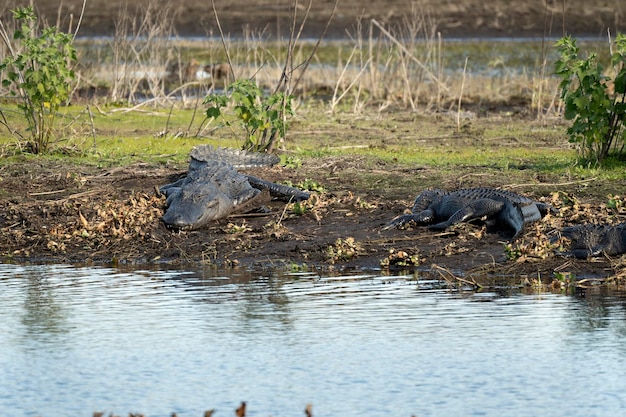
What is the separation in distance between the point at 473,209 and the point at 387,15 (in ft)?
80.2

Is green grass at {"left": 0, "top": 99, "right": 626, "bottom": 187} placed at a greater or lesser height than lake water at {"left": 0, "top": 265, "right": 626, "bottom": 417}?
greater

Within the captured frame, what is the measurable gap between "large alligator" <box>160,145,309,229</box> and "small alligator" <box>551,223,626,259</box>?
274 centimetres

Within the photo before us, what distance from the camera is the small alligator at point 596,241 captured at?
752cm

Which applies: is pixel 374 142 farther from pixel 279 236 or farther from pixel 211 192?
pixel 279 236

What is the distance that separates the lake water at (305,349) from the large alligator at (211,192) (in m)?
1.52

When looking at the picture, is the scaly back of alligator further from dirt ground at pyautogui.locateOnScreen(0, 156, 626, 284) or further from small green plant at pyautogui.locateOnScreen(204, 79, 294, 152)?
dirt ground at pyautogui.locateOnScreen(0, 156, 626, 284)

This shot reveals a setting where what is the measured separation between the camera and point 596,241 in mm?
7570

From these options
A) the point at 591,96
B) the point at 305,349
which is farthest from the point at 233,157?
the point at 305,349

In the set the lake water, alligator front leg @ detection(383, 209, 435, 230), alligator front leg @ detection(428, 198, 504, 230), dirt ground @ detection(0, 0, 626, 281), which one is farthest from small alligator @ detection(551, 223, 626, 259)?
alligator front leg @ detection(383, 209, 435, 230)

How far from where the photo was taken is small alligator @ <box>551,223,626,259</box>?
752 centimetres

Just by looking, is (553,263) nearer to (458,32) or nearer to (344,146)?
(344,146)

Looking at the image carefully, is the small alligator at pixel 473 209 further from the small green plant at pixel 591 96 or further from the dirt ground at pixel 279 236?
the small green plant at pixel 591 96

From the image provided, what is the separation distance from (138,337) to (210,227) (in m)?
3.25

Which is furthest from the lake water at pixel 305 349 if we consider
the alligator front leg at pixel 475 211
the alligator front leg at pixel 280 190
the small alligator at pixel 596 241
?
the alligator front leg at pixel 280 190
